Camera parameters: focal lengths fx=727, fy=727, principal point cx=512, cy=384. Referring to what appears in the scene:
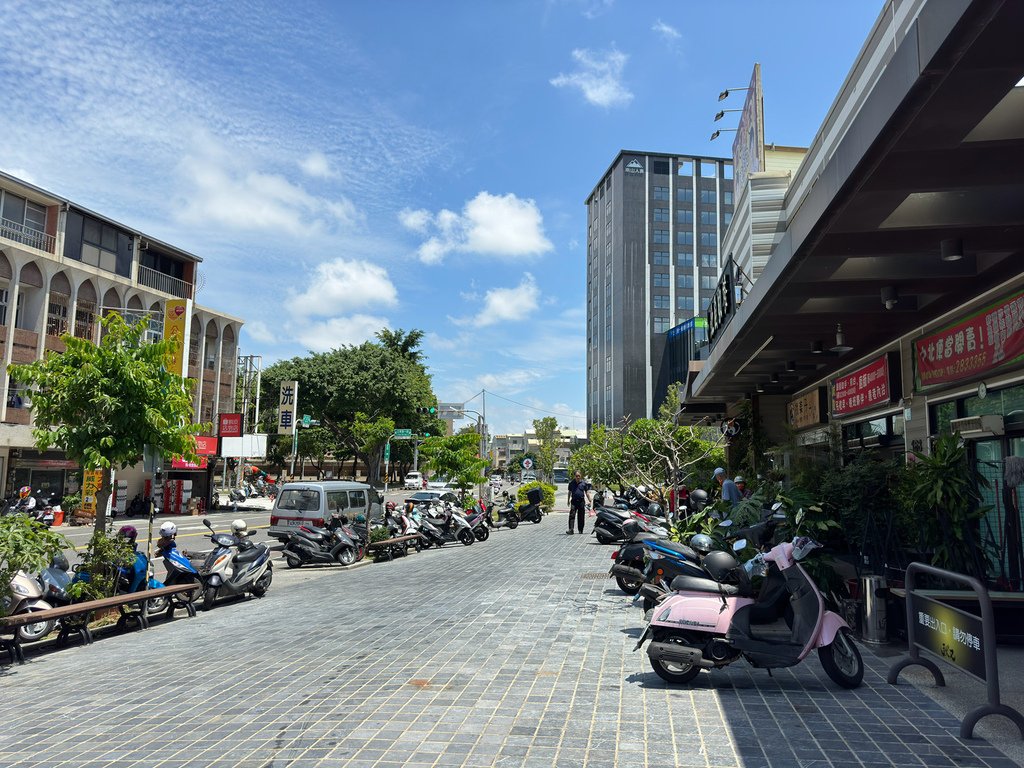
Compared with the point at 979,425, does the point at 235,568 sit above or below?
Result: below

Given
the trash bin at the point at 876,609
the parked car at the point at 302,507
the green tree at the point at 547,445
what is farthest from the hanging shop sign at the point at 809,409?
the green tree at the point at 547,445

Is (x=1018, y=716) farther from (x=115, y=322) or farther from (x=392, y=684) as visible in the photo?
(x=115, y=322)

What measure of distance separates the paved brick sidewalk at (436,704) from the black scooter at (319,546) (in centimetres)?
583

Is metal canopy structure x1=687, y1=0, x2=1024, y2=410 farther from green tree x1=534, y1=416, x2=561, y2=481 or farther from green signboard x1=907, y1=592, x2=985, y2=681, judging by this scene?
green tree x1=534, y1=416, x2=561, y2=481

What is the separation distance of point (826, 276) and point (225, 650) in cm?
773

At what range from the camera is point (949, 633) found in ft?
16.9

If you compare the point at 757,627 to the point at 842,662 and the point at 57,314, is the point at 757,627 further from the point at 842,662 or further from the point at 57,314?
the point at 57,314

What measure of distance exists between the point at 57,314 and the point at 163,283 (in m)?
7.45

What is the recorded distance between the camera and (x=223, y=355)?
46.8 m

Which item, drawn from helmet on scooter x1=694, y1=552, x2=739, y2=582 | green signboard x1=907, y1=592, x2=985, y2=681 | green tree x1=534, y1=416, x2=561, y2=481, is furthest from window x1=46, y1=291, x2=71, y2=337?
green tree x1=534, y1=416, x2=561, y2=481

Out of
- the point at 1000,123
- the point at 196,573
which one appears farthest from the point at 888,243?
the point at 196,573

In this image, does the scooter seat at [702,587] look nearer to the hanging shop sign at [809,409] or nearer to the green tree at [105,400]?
the green tree at [105,400]

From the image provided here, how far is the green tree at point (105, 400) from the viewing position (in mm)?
9977

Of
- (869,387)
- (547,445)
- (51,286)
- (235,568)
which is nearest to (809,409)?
(869,387)
